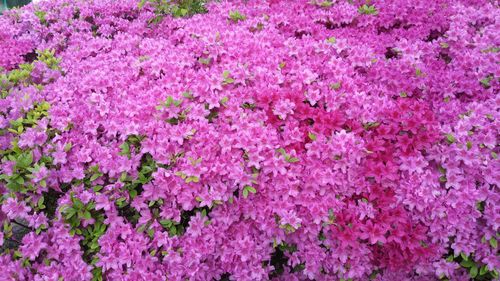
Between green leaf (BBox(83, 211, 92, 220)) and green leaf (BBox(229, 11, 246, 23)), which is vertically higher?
green leaf (BBox(229, 11, 246, 23))

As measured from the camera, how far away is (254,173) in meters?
2.90

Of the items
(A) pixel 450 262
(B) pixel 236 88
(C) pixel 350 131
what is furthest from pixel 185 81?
(A) pixel 450 262

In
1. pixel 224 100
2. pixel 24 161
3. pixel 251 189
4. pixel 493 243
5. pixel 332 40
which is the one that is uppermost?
pixel 332 40

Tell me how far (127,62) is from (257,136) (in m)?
1.59

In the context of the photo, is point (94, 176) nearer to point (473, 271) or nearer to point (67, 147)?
point (67, 147)

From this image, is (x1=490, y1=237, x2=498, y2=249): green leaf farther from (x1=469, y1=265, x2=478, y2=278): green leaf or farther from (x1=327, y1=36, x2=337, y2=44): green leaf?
(x1=327, y1=36, x2=337, y2=44): green leaf

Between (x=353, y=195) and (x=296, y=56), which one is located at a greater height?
(x=296, y=56)

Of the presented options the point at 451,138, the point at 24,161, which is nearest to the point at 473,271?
the point at 451,138

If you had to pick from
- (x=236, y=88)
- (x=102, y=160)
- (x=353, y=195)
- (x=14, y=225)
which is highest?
(x=236, y=88)

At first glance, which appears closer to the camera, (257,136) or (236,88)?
(257,136)

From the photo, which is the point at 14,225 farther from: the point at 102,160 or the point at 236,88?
the point at 236,88

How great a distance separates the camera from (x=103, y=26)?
4.84 m

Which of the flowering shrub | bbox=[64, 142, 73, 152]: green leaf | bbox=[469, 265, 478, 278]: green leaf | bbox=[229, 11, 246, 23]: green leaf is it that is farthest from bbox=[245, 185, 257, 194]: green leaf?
bbox=[229, 11, 246, 23]: green leaf

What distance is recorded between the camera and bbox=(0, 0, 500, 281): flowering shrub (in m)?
2.86
